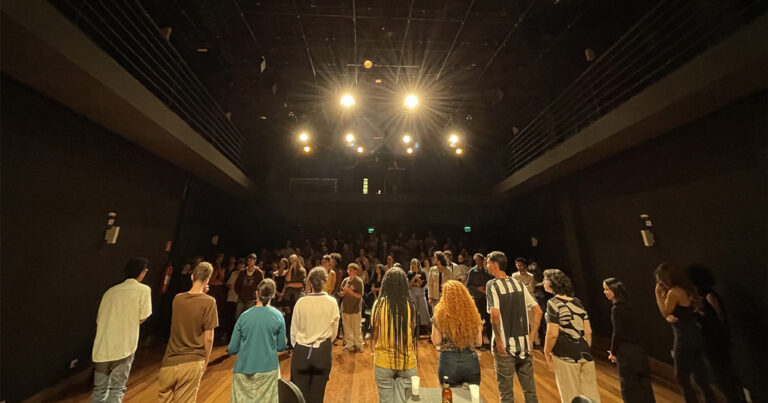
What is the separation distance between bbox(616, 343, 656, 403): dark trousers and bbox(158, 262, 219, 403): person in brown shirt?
12.6 ft

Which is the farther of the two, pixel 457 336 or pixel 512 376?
pixel 512 376

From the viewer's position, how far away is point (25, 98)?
10.0 feet

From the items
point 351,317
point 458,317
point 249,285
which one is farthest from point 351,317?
point 458,317

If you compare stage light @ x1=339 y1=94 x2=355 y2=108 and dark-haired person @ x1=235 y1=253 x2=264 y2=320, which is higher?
stage light @ x1=339 y1=94 x2=355 y2=108

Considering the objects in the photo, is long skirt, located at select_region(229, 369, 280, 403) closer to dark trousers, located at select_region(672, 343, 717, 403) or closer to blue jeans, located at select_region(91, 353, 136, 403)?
blue jeans, located at select_region(91, 353, 136, 403)

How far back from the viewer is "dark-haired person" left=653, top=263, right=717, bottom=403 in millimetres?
A: 2633

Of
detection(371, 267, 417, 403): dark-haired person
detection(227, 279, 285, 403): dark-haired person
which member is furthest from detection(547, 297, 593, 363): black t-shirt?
detection(227, 279, 285, 403): dark-haired person

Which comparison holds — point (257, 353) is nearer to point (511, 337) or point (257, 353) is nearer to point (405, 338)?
point (405, 338)

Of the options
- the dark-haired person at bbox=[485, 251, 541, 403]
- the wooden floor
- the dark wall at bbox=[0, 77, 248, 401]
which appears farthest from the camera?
the wooden floor

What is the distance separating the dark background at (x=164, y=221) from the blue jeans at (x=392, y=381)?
4.29 meters

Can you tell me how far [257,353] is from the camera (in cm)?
218

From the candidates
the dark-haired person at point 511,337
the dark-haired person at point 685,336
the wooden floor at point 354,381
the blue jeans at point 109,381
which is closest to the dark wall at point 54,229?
the wooden floor at point 354,381

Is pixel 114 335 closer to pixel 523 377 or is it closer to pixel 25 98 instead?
pixel 25 98

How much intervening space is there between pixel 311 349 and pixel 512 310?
6.61 ft
